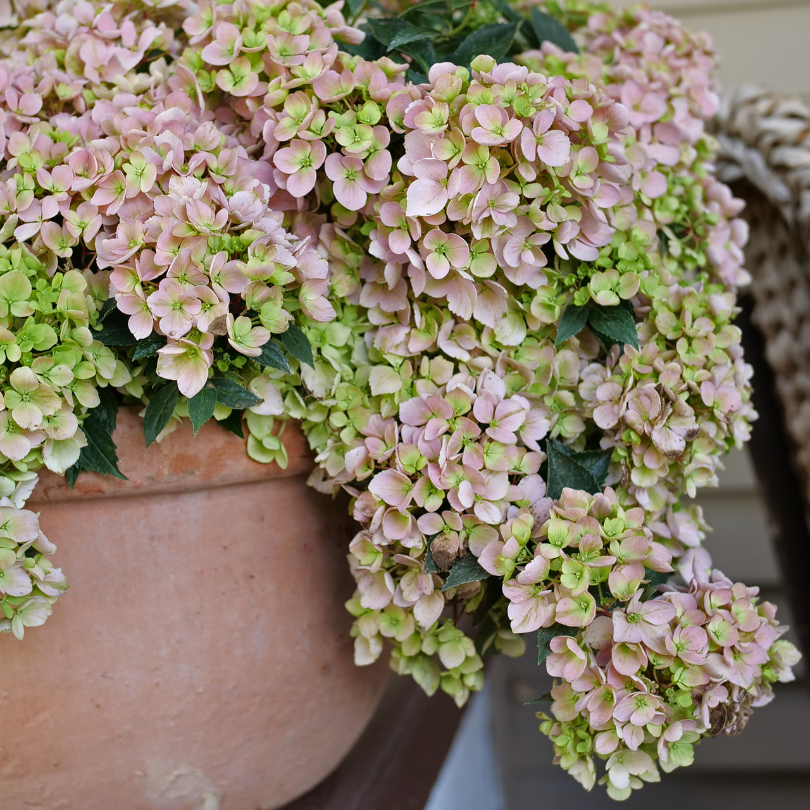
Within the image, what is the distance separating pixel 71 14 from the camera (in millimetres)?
637

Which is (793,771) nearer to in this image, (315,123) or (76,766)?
(76,766)

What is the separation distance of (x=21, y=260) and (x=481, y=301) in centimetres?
33

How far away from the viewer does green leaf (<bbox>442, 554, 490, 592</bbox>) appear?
1.66ft

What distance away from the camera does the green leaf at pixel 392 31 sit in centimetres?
61

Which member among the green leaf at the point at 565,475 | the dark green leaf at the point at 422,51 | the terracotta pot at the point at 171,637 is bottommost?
the terracotta pot at the point at 171,637

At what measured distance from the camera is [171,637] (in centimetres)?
58

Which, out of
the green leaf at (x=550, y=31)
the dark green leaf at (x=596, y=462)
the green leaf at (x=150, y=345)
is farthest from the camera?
the green leaf at (x=550, y=31)

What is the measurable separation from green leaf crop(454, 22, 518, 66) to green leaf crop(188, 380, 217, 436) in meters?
0.38

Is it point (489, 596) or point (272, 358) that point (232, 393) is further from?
point (489, 596)

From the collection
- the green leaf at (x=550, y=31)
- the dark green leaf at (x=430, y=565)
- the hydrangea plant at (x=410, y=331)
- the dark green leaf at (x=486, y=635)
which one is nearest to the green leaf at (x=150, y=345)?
the hydrangea plant at (x=410, y=331)

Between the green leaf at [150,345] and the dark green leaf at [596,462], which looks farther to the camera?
the dark green leaf at [596,462]

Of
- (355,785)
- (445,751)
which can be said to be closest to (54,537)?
(355,785)

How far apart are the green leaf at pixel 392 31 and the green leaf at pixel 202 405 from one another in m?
0.34

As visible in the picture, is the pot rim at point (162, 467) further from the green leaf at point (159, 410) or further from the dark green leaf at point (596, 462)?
the dark green leaf at point (596, 462)
